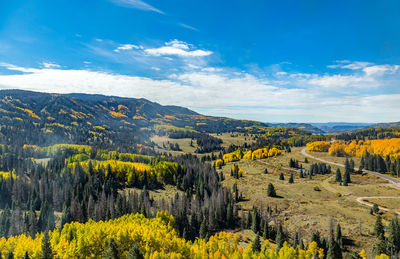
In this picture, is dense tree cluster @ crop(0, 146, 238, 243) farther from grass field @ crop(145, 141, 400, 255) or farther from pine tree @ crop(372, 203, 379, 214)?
pine tree @ crop(372, 203, 379, 214)

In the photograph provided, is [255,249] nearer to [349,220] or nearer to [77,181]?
[349,220]

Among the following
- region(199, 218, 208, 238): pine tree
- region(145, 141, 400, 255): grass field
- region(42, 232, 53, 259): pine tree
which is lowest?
region(199, 218, 208, 238): pine tree

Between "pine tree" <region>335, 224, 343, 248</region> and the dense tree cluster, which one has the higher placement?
"pine tree" <region>335, 224, 343, 248</region>

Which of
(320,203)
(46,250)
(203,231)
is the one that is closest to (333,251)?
(203,231)

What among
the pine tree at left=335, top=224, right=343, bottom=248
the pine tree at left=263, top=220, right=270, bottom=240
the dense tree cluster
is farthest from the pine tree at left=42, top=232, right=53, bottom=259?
the pine tree at left=335, top=224, right=343, bottom=248

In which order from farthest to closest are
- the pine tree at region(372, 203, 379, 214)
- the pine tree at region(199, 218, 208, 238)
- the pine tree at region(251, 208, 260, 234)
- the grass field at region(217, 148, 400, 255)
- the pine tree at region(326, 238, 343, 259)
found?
1. the pine tree at region(372, 203, 379, 214)
2. the pine tree at region(251, 208, 260, 234)
3. the pine tree at region(199, 218, 208, 238)
4. the grass field at region(217, 148, 400, 255)
5. the pine tree at region(326, 238, 343, 259)

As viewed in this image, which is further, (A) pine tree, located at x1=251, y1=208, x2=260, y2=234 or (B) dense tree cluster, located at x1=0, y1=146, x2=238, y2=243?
(A) pine tree, located at x1=251, y1=208, x2=260, y2=234

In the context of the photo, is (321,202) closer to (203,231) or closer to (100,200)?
(203,231)

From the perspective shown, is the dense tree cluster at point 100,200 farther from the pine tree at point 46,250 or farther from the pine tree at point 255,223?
the pine tree at point 46,250

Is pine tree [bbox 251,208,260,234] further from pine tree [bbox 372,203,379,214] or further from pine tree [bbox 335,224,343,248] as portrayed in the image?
pine tree [bbox 372,203,379,214]

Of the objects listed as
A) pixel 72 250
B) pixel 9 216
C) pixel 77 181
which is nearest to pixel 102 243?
pixel 72 250

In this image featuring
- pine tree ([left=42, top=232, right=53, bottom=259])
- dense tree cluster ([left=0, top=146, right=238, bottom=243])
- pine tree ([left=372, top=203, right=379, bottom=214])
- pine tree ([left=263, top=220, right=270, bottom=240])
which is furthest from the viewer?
pine tree ([left=372, top=203, right=379, bottom=214])

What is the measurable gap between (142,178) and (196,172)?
49.1 meters

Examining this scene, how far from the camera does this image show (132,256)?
55656mm
